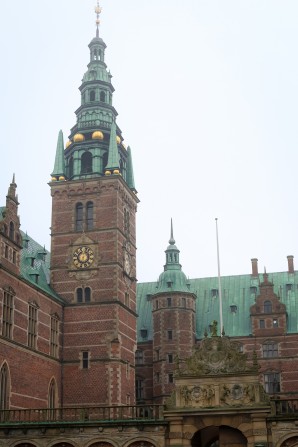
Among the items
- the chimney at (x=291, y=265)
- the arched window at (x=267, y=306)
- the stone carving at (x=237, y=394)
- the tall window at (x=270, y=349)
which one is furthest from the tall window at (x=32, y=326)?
the chimney at (x=291, y=265)

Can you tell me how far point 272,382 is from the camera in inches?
2357

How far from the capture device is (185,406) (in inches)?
1244

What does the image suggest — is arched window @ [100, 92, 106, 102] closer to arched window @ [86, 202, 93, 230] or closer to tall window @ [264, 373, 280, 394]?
arched window @ [86, 202, 93, 230]

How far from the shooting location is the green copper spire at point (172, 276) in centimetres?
6372

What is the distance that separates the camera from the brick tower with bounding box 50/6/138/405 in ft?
160

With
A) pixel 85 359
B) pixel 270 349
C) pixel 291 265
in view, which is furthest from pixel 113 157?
pixel 291 265

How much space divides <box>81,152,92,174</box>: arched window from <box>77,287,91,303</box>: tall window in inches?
353

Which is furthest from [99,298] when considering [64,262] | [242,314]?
[242,314]

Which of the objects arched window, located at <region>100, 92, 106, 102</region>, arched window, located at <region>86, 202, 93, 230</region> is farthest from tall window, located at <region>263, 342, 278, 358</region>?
arched window, located at <region>100, 92, 106, 102</region>

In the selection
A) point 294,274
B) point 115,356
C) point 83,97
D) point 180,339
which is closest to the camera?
point 115,356

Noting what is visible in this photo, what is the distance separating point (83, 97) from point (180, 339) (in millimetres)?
21731

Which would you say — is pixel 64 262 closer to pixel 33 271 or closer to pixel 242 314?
pixel 33 271

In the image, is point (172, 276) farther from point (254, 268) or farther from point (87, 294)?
point (87, 294)

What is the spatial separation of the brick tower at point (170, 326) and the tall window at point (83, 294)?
13.4 metres
